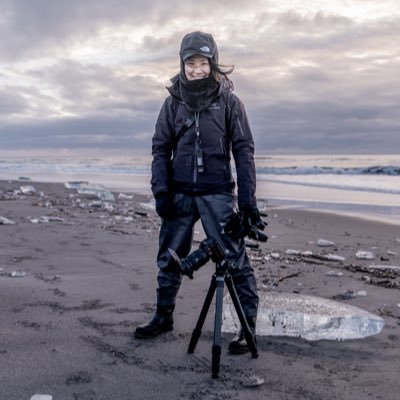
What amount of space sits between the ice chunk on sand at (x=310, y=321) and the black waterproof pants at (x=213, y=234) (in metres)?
0.35

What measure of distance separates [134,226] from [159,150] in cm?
617

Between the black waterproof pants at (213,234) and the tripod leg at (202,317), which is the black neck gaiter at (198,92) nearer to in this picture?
the black waterproof pants at (213,234)

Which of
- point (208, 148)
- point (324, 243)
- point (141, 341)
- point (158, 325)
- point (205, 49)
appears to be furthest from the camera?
point (324, 243)

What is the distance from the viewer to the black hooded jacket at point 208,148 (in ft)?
13.2

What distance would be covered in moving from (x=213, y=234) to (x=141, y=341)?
101 centimetres

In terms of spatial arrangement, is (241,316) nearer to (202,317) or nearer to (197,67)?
(202,317)

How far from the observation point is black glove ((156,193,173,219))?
13.5 feet

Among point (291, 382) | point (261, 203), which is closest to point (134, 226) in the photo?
point (261, 203)

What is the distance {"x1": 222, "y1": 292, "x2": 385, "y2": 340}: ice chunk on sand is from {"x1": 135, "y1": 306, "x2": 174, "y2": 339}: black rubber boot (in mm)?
473

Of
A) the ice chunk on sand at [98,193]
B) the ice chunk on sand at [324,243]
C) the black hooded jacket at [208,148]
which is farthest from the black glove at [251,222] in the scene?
the ice chunk on sand at [98,193]

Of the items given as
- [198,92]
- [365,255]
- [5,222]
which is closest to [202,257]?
[198,92]

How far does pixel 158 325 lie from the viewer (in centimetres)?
435

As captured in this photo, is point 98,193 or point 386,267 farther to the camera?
point 98,193

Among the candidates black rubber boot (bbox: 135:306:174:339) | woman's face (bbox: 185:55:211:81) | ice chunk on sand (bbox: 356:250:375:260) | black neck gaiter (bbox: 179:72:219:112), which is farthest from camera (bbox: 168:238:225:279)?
ice chunk on sand (bbox: 356:250:375:260)
